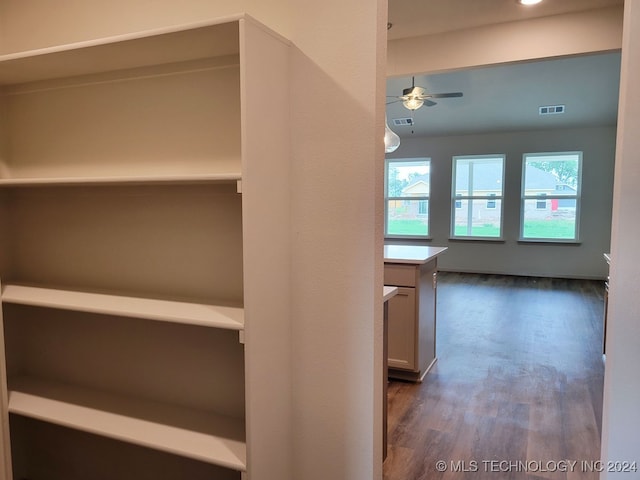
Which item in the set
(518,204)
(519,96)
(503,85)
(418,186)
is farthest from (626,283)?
(418,186)

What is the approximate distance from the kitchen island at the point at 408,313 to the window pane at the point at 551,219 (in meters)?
5.62

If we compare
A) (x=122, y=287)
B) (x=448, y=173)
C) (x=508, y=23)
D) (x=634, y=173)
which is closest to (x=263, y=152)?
(x=122, y=287)

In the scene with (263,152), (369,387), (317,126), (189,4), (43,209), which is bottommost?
(369,387)

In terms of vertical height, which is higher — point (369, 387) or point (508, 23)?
point (508, 23)

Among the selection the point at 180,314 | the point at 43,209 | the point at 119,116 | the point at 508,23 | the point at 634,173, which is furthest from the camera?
the point at 508,23

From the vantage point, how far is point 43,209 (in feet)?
6.97

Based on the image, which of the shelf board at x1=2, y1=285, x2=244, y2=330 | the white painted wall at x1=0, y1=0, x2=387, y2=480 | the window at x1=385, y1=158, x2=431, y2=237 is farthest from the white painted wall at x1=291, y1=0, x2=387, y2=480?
the window at x1=385, y1=158, x2=431, y2=237

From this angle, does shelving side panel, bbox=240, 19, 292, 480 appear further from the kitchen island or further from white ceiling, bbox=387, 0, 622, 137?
white ceiling, bbox=387, 0, 622, 137

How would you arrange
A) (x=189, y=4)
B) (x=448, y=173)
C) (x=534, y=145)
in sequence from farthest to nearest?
1. (x=448, y=173)
2. (x=534, y=145)
3. (x=189, y=4)

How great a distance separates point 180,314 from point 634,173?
1.58 meters

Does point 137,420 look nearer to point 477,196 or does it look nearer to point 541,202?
point 477,196

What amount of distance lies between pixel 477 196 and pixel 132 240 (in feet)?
25.5

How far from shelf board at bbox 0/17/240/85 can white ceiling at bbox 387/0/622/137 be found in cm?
188

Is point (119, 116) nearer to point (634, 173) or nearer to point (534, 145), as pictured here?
point (634, 173)
